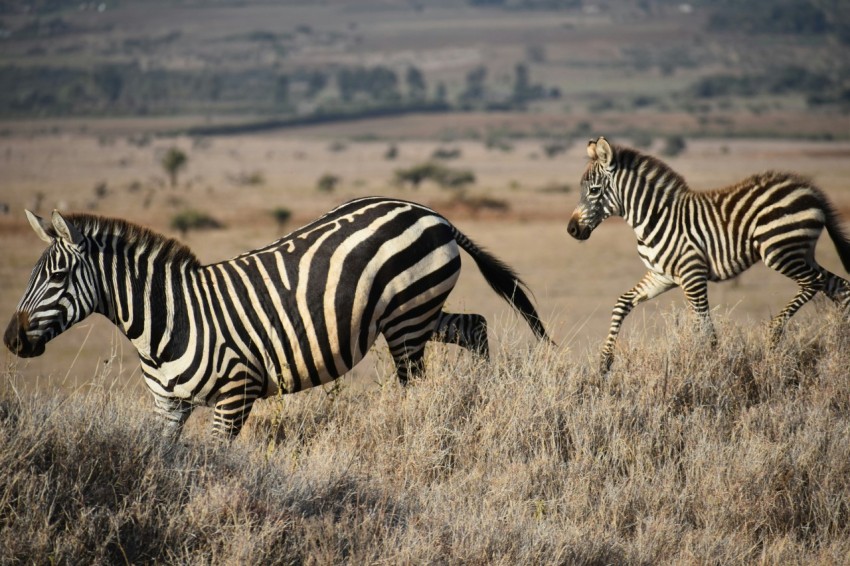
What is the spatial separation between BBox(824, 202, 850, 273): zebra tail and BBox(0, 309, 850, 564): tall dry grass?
0.71m

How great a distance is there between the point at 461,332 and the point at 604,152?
1.82 metres

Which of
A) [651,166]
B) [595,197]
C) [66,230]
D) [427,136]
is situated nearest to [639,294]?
[595,197]

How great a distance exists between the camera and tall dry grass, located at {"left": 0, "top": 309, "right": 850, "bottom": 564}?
417cm

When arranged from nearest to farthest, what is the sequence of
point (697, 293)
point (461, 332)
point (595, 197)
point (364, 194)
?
point (461, 332)
point (697, 293)
point (595, 197)
point (364, 194)

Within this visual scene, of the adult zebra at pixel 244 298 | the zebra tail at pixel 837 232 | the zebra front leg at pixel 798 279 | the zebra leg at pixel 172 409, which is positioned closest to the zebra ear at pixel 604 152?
the zebra front leg at pixel 798 279

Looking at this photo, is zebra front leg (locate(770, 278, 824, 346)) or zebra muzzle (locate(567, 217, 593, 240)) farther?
Answer: zebra muzzle (locate(567, 217, 593, 240))

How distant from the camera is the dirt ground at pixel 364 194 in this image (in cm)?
1702

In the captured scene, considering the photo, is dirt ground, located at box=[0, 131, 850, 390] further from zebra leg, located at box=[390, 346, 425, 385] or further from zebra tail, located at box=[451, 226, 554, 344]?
zebra leg, located at box=[390, 346, 425, 385]

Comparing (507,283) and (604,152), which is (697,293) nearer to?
(604,152)

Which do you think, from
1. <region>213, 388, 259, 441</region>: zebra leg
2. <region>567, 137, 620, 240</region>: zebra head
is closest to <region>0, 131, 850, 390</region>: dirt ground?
<region>567, 137, 620, 240</region>: zebra head

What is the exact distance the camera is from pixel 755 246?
716 cm

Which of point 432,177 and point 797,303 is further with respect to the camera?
point 432,177

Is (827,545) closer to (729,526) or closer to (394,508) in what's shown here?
(729,526)

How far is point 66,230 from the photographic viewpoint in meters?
5.37
